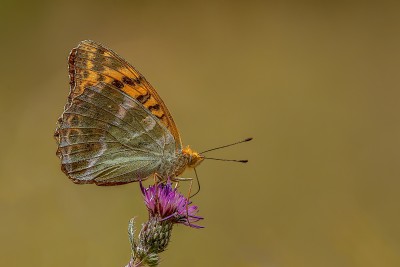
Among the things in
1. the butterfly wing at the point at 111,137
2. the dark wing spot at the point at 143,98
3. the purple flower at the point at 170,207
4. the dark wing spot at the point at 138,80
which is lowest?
the purple flower at the point at 170,207

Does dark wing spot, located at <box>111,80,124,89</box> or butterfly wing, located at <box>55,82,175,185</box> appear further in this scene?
dark wing spot, located at <box>111,80,124,89</box>

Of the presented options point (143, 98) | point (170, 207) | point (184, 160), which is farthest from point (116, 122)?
point (170, 207)

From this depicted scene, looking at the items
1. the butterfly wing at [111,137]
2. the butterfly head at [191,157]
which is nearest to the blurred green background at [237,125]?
the butterfly head at [191,157]

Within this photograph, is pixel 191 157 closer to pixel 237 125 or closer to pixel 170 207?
pixel 170 207

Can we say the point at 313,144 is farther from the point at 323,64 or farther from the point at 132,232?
the point at 132,232

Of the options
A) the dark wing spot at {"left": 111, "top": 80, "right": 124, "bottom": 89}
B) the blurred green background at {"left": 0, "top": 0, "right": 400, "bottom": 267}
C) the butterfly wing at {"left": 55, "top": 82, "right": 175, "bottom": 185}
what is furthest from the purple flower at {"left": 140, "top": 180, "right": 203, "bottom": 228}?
the blurred green background at {"left": 0, "top": 0, "right": 400, "bottom": 267}

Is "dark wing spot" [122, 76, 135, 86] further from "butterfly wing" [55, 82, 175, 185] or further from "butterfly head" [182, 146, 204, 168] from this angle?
"butterfly head" [182, 146, 204, 168]

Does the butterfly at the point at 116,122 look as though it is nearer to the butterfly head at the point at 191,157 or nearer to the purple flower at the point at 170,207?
the butterfly head at the point at 191,157
